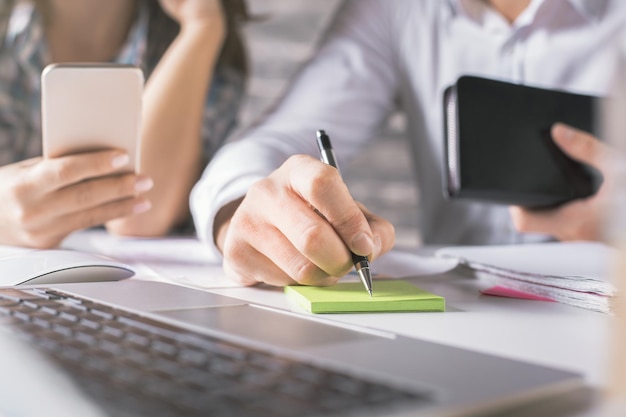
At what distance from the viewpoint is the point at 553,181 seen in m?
1.00

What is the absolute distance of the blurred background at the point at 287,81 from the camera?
2.02 meters

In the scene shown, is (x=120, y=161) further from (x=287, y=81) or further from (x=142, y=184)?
(x=287, y=81)

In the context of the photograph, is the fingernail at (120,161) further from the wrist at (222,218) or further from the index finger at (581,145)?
the index finger at (581,145)

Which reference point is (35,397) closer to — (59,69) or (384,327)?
(384,327)

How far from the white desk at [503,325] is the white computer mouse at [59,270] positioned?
0.06 m

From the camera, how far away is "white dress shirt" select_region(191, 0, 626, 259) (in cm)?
125

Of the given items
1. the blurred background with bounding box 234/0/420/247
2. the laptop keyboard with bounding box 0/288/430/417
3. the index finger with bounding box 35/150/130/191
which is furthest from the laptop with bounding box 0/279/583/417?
the blurred background with bounding box 234/0/420/247

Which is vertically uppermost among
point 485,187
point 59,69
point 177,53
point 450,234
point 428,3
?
point 428,3

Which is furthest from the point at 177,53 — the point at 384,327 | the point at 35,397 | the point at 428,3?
the point at 35,397

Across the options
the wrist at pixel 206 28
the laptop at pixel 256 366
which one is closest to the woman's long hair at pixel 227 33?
the wrist at pixel 206 28

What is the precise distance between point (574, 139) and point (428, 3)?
54 centimetres

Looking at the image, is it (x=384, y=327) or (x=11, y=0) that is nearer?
(x=384, y=327)

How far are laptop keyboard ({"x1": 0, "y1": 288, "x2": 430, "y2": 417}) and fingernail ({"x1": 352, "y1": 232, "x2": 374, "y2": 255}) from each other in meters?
0.23

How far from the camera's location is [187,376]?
33 centimetres
